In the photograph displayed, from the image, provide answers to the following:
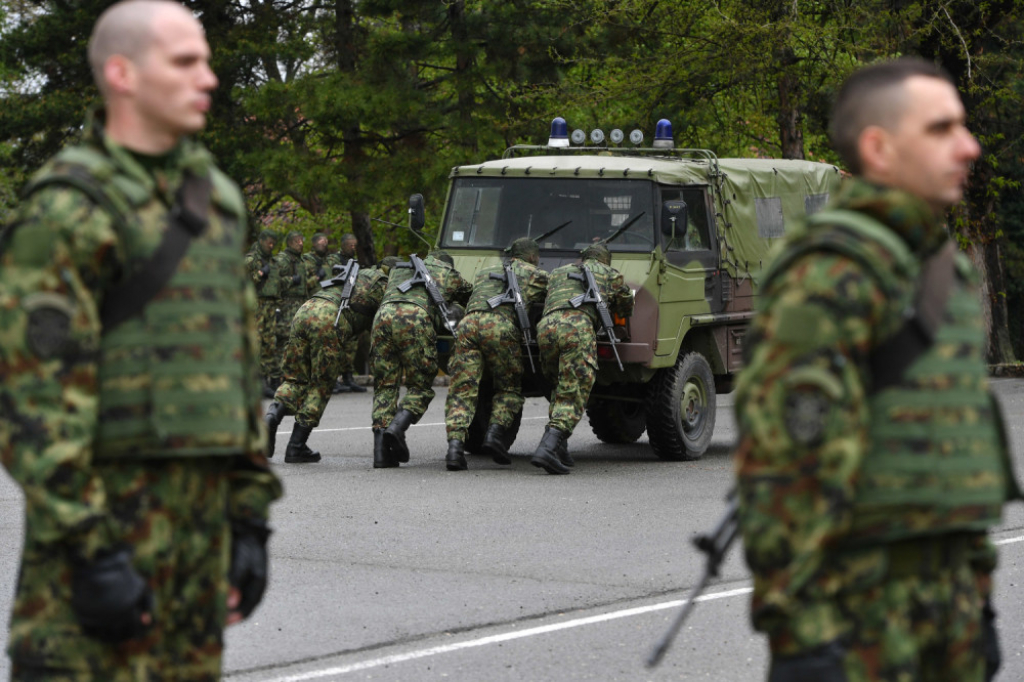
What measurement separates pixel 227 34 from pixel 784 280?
22046 millimetres

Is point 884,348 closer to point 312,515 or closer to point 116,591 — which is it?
point 116,591

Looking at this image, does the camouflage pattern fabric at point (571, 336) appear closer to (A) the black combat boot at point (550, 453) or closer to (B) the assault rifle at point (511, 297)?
(A) the black combat boot at point (550, 453)

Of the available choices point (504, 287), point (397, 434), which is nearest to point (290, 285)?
point (397, 434)

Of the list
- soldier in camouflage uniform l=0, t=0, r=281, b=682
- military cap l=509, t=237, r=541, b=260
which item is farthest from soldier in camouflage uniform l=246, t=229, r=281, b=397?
soldier in camouflage uniform l=0, t=0, r=281, b=682

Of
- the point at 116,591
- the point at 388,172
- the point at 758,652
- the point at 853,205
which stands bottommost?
the point at 758,652

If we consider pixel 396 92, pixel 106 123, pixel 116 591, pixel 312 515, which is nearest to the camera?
pixel 116 591

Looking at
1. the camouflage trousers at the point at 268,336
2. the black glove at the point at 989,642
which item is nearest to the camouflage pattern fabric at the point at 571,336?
the camouflage trousers at the point at 268,336

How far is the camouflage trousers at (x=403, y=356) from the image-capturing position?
12.3m

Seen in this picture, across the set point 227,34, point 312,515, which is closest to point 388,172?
point 227,34

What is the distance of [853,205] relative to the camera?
2848 mm

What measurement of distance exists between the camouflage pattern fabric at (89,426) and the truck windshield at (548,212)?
32.2 feet

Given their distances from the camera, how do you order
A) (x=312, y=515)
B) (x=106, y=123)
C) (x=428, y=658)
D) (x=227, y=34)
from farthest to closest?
(x=227, y=34), (x=312, y=515), (x=428, y=658), (x=106, y=123)

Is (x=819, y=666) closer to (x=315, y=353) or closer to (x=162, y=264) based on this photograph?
→ (x=162, y=264)

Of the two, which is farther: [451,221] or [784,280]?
[451,221]
